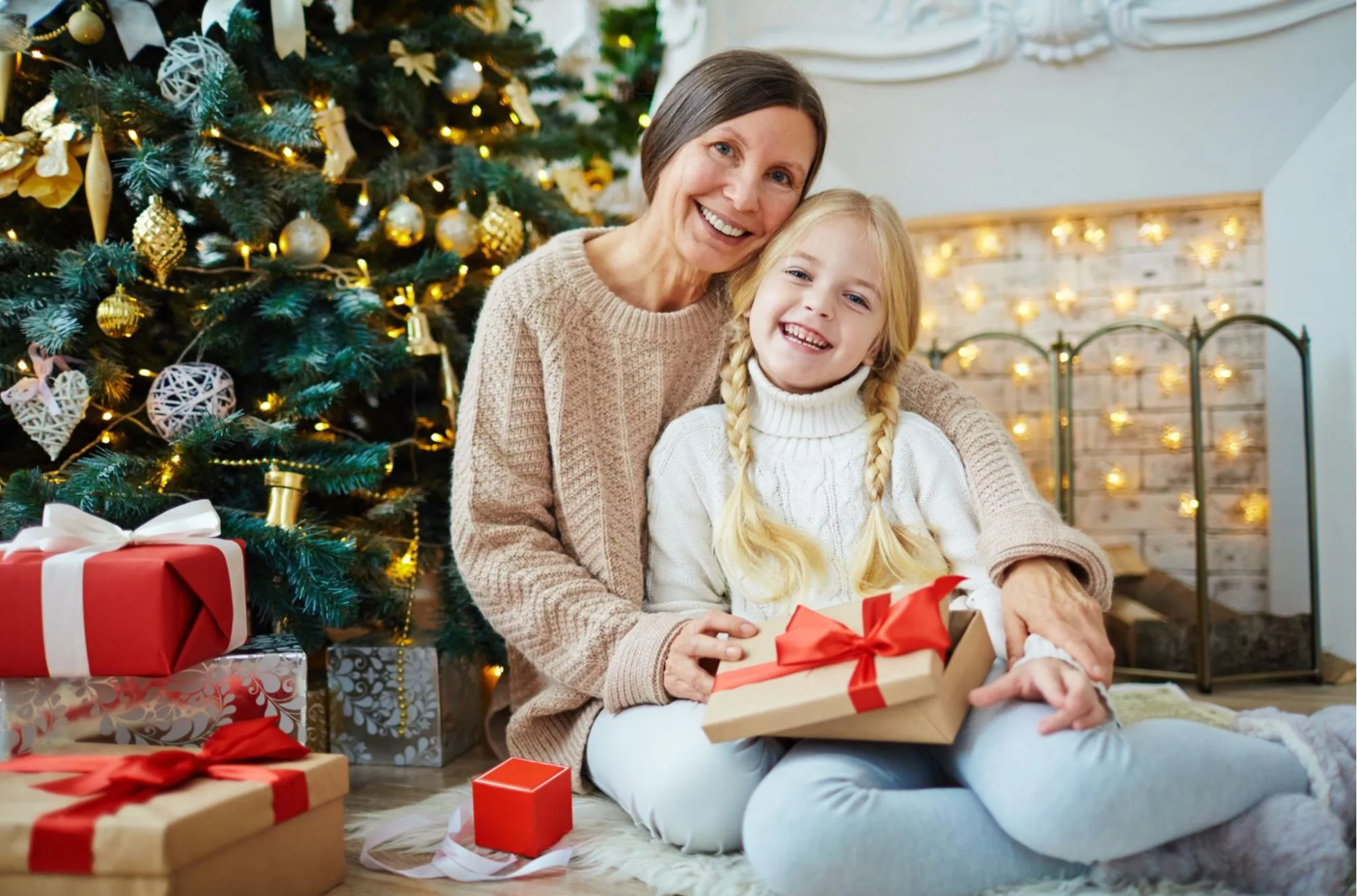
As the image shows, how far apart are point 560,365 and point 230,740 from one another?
2.04ft

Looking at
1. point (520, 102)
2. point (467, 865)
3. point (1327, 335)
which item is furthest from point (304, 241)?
point (1327, 335)

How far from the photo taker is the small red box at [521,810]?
1125mm

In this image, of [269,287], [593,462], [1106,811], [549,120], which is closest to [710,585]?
[593,462]

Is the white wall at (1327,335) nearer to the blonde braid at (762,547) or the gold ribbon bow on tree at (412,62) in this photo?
the blonde braid at (762,547)

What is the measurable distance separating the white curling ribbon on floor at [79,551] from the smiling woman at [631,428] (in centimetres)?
28

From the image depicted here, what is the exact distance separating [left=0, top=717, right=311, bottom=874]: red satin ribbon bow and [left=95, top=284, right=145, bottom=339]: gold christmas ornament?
0.62m

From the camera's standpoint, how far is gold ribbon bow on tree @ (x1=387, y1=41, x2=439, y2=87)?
1.66m

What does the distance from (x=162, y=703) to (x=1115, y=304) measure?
88.7 inches

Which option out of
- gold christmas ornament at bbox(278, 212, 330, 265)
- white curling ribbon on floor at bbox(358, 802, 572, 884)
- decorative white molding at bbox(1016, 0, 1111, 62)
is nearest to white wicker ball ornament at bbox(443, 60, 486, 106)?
gold christmas ornament at bbox(278, 212, 330, 265)

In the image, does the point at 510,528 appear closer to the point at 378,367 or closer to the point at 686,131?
the point at 378,367

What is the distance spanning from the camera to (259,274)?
1.51 meters

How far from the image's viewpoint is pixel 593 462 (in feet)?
4.50

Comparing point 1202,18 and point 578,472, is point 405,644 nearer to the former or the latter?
point 578,472

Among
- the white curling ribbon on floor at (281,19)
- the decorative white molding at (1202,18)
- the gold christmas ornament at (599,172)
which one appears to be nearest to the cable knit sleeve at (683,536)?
the white curling ribbon on floor at (281,19)
